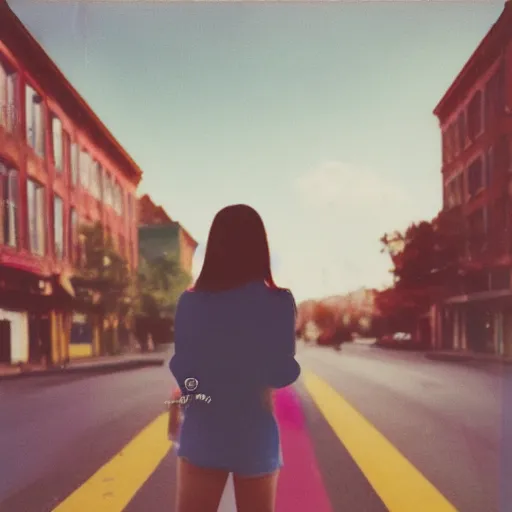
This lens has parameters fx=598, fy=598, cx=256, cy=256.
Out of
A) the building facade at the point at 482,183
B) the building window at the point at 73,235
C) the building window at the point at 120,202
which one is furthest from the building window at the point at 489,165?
the building window at the point at 73,235

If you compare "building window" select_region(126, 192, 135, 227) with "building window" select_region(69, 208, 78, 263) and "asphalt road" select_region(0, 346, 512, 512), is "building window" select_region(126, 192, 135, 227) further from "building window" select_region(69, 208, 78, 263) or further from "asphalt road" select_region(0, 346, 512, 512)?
"asphalt road" select_region(0, 346, 512, 512)

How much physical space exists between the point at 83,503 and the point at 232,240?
1.41m

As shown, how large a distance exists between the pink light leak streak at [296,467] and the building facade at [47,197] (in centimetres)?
95

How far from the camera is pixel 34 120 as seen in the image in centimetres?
291

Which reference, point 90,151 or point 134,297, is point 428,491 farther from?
point 90,151

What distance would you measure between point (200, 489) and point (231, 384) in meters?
0.21

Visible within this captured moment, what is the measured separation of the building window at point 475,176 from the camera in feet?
8.32

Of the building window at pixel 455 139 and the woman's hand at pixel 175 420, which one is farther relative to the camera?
the building window at pixel 455 139

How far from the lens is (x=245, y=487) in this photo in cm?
119

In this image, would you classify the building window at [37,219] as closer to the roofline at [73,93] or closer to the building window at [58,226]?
the building window at [58,226]

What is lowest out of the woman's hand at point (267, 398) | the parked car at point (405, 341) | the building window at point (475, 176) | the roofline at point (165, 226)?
the parked car at point (405, 341)

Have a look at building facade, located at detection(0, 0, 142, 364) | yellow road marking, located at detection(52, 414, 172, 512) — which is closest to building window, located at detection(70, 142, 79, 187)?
building facade, located at detection(0, 0, 142, 364)

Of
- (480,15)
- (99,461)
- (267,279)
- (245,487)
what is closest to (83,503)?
(99,461)

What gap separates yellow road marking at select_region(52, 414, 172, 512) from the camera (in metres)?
2.16
